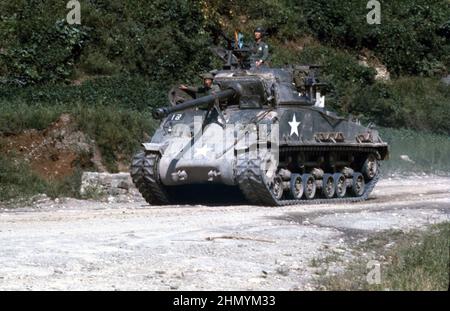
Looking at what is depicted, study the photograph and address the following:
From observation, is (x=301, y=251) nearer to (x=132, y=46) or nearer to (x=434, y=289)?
(x=434, y=289)

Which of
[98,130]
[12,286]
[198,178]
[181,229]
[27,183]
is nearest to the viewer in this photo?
[12,286]

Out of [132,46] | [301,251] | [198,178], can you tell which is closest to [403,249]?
[301,251]

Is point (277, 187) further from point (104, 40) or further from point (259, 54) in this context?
point (104, 40)

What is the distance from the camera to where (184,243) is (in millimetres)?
13648

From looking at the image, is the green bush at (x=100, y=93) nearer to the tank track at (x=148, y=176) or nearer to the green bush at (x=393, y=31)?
the tank track at (x=148, y=176)

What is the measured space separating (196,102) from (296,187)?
273 cm

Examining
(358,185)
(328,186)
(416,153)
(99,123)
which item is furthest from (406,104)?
(328,186)

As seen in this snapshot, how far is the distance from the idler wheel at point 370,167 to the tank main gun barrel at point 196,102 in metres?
4.17

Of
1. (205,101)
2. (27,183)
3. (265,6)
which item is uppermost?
(265,6)

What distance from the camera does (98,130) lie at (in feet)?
96.6

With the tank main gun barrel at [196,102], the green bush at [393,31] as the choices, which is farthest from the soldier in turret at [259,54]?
the green bush at [393,31]

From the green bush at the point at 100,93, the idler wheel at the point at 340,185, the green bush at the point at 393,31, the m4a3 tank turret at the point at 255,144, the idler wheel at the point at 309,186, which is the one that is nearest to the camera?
Answer: the m4a3 tank turret at the point at 255,144

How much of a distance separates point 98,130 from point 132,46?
32.1 feet

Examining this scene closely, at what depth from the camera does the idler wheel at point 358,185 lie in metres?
24.6
